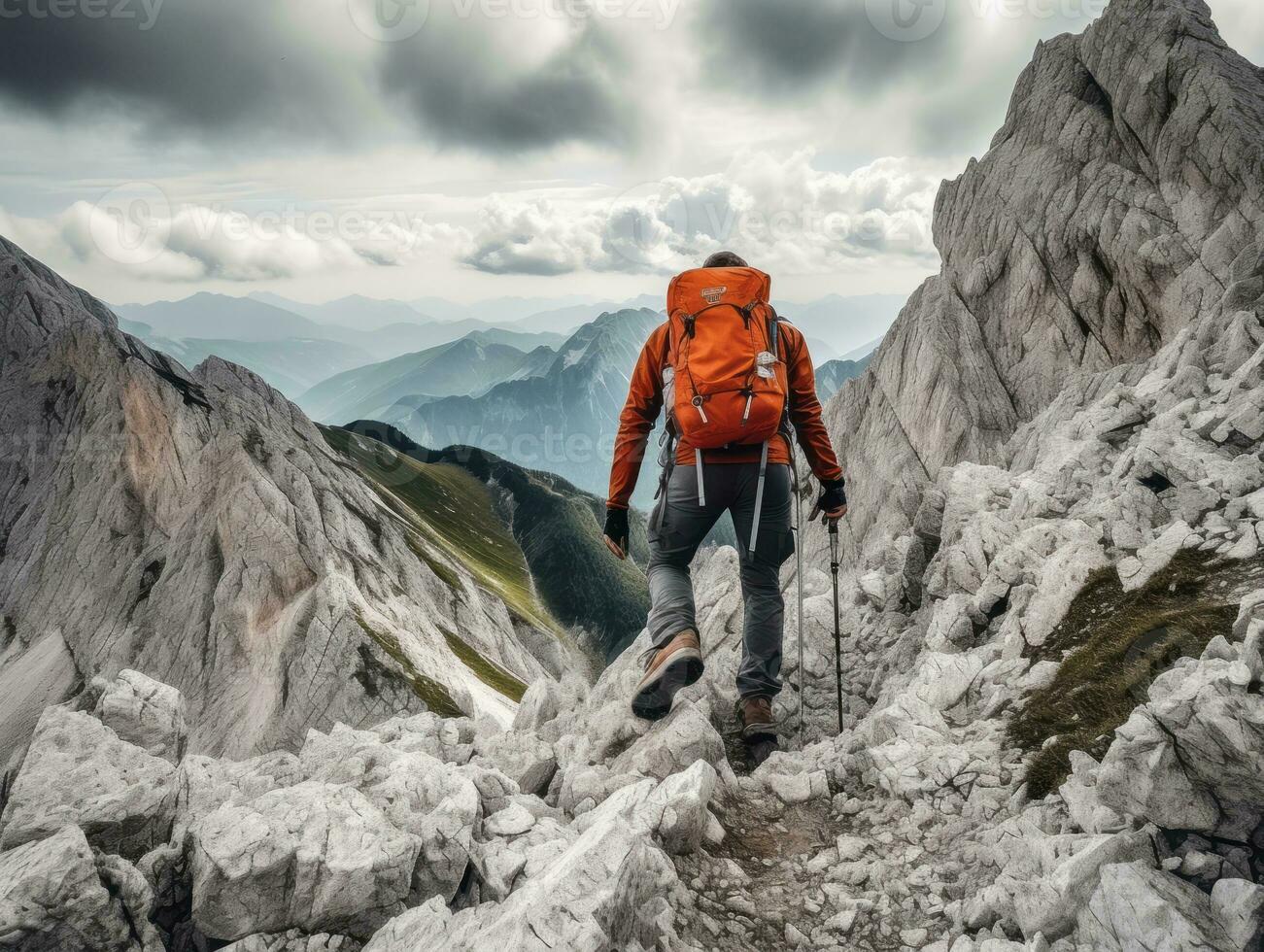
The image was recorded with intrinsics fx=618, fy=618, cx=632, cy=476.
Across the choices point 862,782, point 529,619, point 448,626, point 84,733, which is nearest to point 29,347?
point 448,626

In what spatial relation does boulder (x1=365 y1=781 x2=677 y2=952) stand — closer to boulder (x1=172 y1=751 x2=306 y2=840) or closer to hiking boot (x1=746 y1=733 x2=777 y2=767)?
boulder (x1=172 y1=751 x2=306 y2=840)

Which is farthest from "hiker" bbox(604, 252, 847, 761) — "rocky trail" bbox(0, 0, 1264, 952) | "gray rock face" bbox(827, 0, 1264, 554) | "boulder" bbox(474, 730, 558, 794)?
"gray rock face" bbox(827, 0, 1264, 554)

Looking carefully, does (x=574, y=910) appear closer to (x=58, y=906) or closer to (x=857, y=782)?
(x=857, y=782)

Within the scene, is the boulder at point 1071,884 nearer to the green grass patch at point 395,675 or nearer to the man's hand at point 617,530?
the man's hand at point 617,530

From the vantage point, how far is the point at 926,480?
50688 millimetres

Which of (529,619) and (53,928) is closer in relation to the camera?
(53,928)

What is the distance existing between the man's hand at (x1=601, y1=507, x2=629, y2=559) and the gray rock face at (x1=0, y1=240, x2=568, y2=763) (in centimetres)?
5002

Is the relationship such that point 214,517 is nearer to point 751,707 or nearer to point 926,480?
point 926,480

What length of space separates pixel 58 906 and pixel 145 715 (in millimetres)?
6272

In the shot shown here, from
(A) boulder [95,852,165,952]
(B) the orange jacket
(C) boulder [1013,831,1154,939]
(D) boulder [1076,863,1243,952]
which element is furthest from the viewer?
(B) the orange jacket

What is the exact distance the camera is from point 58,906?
18.5 feet

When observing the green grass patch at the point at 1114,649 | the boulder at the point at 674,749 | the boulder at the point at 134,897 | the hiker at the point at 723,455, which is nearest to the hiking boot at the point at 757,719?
the hiker at the point at 723,455

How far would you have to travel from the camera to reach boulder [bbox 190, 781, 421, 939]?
19.4 feet

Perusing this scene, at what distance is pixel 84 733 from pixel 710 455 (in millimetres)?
9198
